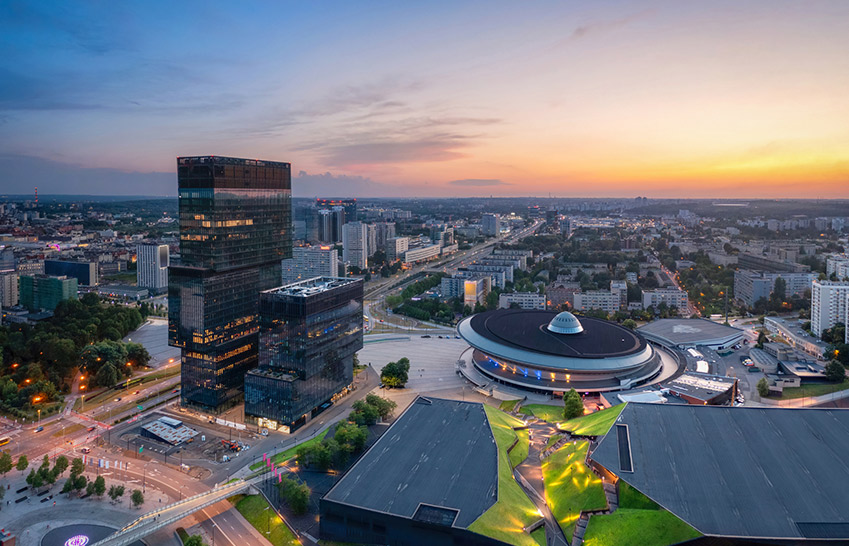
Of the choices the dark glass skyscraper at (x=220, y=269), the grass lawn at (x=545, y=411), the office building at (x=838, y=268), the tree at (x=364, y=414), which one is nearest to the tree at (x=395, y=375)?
the tree at (x=364, y=414)

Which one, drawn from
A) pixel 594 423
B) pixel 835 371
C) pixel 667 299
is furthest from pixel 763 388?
pixel 667 299

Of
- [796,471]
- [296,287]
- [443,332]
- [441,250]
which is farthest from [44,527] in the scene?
[441,250]

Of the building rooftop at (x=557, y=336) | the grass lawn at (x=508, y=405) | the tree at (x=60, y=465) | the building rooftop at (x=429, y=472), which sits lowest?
the grass lawn at (x=508, y=405)

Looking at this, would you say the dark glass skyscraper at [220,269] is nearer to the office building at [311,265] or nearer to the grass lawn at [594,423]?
the grass lawn at [594,423]

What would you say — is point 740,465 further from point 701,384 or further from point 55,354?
point 55,354

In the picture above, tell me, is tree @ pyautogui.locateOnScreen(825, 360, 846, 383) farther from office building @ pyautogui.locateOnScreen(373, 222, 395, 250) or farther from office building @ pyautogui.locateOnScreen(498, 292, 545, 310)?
office building @ pyautogui.locateOnScreen(373, 222, 395, 250)

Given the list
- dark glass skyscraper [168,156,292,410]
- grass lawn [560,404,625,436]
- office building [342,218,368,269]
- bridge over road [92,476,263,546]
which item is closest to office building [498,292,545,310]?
grass lawn [560,404,625,436]
